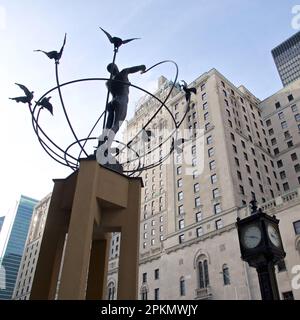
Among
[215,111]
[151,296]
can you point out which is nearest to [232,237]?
[151,296]

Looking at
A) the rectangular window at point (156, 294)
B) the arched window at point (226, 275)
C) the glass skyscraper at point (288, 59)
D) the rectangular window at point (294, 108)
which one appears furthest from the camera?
the glass skyscraper at point (288, 59)

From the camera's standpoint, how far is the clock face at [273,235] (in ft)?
28.2

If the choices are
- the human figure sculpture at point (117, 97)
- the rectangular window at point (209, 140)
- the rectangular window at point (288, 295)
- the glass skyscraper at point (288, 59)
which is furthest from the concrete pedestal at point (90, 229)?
the glass skyscraper at point (288, 59)

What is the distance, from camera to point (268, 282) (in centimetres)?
753

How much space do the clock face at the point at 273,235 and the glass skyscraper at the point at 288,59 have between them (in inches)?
6121

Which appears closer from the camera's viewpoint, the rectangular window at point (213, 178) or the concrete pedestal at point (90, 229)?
the concrete pedestal at point (90, 229)

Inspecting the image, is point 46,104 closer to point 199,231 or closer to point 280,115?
point 199,231

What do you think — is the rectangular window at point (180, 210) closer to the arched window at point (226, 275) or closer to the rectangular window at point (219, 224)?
the rectangular window at point (219, 224)

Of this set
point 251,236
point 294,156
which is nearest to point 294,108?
point 294,156

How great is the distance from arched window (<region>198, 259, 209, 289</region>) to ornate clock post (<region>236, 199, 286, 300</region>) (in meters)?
38.9

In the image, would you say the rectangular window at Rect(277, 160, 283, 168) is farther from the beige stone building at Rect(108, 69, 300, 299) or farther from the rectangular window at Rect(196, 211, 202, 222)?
the rectangular window at Rect(196, 211, 202, 222)

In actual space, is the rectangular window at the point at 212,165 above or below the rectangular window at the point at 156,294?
above

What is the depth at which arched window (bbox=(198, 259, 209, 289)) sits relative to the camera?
4522cm

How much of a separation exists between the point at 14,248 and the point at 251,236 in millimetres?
185018
